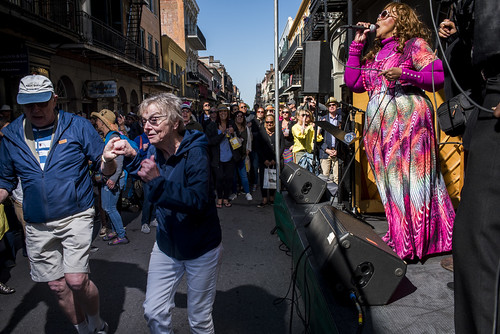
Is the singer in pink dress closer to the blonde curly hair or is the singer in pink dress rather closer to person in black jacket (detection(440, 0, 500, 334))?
the blonde curly hair

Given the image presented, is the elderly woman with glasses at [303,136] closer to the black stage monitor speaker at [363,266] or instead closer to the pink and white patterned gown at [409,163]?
the pink and white patterned gown at [409,163]

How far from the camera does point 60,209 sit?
2666 mm

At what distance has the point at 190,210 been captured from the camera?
2.04 meters

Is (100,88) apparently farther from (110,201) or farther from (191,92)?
(191,92)

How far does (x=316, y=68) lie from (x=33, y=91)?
3404 millimetres

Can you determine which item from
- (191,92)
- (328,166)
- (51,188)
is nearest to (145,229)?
(51,188)

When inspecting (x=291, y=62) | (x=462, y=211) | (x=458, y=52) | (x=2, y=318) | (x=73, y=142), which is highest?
(x=291, y=62)

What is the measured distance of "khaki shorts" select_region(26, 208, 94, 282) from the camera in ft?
8.80

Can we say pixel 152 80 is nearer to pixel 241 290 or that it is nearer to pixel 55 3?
pixel 55 3

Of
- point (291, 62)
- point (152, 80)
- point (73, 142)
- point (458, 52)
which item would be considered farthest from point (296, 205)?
point (291, 62)

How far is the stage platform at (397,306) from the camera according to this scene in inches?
89.0

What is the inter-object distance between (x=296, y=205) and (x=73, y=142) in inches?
119

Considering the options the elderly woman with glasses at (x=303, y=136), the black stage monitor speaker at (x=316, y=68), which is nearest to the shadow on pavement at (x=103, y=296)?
the black stage monitor speaker at (x=316, y=68)

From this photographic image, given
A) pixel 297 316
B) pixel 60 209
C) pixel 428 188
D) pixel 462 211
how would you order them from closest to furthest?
pixel 462 211, pixel 60 209, pixel 428 188, pixel 297 316
